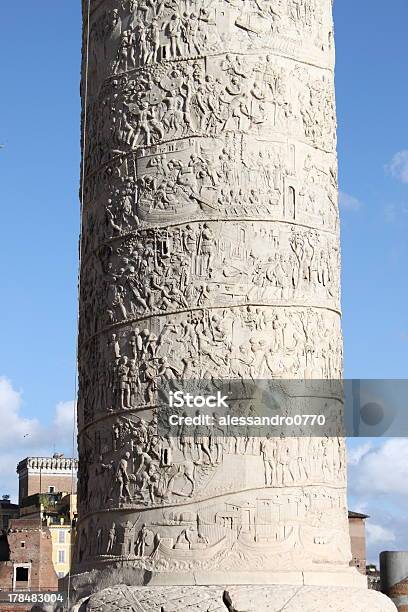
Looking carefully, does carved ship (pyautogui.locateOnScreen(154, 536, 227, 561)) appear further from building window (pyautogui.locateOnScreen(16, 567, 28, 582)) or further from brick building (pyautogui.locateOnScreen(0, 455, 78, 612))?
building window (pyautogui.locateOnScreen(16, 567, 28, 582))

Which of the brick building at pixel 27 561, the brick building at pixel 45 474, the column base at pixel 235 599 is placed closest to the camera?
the column base at pixel 235 599

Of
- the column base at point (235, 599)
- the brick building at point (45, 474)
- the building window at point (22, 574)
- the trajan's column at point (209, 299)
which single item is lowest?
the building window at point (22, 574)

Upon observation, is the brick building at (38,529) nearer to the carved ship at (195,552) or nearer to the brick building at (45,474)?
the brick building at (45,474)

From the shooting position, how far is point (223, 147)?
684 centimetres

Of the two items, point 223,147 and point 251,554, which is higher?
point 223,147

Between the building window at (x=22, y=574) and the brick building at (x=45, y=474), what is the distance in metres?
21.5

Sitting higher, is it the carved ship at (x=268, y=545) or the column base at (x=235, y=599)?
the carved ship at (x=268, y=545)

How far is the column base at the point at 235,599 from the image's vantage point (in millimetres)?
6035

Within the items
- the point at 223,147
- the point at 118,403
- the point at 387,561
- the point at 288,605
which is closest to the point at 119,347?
the point at 118,403

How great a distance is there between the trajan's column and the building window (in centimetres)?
2552

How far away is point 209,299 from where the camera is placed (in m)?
6.62

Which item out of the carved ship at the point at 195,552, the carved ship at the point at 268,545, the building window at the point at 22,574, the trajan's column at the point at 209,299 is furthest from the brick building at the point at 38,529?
the carved ship at the point at 268,545

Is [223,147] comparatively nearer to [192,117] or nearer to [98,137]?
[192,117]

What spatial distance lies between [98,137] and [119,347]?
143 centimetres
